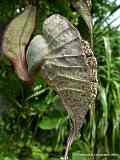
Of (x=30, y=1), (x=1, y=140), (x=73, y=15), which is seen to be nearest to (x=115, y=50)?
(x=1, y=140)

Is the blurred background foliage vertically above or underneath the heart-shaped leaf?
underneath

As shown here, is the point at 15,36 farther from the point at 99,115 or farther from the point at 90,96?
the point at 99,115

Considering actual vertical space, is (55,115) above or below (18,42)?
below

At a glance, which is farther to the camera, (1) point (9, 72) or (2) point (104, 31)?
(2) point (104, 31)

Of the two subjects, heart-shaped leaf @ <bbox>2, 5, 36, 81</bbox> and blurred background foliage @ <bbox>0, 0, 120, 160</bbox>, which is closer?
heart-shaped leaf @ <bbox>2, 5, 36, 81</bbox>

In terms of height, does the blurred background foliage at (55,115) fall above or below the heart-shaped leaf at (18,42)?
below

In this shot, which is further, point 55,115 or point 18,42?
point 55,115

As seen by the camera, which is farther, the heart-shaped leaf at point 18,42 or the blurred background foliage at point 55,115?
the blurred background foliage at point 55,115

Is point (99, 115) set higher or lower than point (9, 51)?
lower
